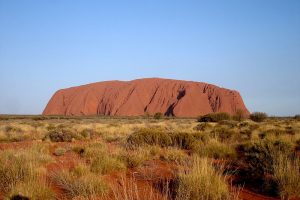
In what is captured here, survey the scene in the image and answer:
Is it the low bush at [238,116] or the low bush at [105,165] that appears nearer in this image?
the low bush at [105,165]

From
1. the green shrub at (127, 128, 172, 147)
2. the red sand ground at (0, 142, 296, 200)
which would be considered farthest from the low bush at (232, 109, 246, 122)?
the red sand ground at (0, 142, 296, 200)

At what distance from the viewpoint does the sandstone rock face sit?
322 feet

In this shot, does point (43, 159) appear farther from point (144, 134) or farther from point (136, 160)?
point (144, 134)

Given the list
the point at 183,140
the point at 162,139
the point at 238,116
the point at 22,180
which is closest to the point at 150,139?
the point at 162,139

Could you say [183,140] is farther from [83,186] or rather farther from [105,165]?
[83,186]

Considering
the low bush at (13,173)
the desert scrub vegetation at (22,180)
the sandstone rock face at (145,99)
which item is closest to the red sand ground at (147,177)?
the desert scrub vegetation at (22,180)

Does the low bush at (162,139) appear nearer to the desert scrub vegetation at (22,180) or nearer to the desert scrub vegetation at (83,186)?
the desert scrub vegetation at (22,180)

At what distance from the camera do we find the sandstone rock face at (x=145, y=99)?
322 ft

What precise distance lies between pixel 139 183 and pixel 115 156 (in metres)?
2.14

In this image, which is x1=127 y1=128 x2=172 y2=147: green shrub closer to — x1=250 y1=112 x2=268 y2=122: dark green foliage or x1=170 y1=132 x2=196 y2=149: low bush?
x1=170 y1=132 x2=196 y2=149: low bush

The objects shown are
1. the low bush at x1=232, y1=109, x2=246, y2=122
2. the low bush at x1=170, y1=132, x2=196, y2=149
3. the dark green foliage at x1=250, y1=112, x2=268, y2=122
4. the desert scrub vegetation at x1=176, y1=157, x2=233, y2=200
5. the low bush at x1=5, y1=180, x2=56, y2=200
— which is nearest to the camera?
the desert scrub vegetation at x1=176, y1=157, x2=233, y2=200

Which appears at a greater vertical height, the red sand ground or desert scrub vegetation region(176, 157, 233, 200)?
desert scrub vegetation region(176, 157, 233, 200)

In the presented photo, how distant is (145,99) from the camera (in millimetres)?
108438

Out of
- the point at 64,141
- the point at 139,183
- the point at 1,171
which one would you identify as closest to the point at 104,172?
the point at 139,183
